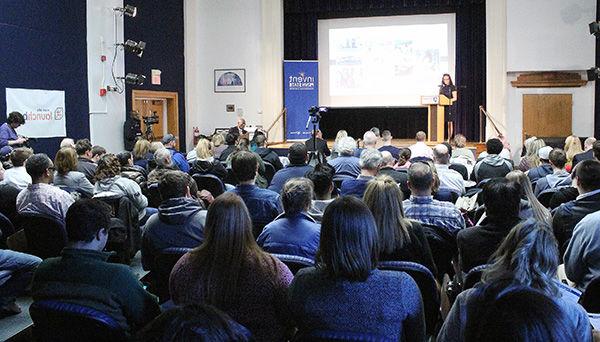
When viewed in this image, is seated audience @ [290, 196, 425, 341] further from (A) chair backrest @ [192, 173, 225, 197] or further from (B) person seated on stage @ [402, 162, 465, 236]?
(A) chair backrest @ [192, 173, 225, 197]

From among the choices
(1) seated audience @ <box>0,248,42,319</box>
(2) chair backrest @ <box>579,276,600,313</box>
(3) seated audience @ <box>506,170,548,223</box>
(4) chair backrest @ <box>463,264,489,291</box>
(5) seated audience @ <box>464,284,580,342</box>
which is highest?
(5) seated audience @ <box>464,284,580,342</box>

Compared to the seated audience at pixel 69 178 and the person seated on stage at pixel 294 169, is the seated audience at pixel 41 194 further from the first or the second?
the person seated on stage at pixel 294 169

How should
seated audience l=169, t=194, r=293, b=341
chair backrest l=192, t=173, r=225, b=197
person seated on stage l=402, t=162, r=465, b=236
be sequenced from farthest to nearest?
1. chair backrest l=192, t=173, r=225, b=197
2. person seated on stage l=402, t=162, r=465, b=236
3. seated audience l=169, t=194, r=293, b=341

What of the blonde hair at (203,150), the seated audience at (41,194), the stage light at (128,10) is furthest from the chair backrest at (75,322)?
the stage light at (128,10)

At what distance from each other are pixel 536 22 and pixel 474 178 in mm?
7988

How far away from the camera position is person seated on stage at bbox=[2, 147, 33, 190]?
17.9 ft

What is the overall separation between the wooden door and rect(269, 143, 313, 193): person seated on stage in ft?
29.1

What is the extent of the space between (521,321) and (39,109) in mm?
9643

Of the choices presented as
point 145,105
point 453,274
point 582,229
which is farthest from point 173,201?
point 145,105

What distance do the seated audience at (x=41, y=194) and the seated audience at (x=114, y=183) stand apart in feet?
1.78

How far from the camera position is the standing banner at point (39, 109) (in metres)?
8.95

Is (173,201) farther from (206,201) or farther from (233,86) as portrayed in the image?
(233,86)

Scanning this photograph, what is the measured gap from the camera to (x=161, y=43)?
13531 mm

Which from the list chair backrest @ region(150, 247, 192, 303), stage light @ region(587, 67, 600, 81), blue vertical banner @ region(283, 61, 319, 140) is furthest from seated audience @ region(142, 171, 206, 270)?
blue vertical banner @ region(283, 61, 319, 140)
